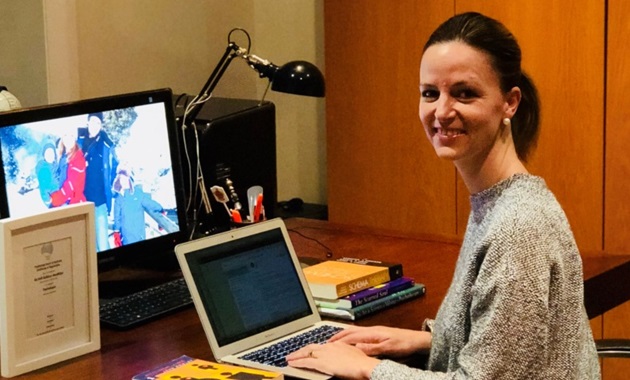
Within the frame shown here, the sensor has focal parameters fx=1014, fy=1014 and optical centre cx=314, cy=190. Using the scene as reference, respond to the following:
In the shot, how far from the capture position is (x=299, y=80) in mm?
2500

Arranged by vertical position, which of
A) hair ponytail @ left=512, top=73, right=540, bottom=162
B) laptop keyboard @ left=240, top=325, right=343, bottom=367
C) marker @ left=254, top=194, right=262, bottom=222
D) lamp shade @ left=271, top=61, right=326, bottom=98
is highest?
lamp shade @ left=271, top=61, right=326, bottom=98

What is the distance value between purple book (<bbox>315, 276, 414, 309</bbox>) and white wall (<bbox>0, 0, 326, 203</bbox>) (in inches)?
70.4

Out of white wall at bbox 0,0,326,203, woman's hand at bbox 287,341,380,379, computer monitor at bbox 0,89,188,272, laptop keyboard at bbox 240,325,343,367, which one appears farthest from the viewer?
white wall at bbox 0,0,326,203

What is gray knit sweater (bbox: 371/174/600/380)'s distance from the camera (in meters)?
1.53

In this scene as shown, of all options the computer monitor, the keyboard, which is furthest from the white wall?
the keyboard

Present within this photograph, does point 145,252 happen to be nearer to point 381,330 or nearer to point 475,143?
point 381,330

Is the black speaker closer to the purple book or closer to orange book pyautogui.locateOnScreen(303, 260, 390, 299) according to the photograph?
orange book pyautogui.locateOnScreen(303, 260, 390, 299)

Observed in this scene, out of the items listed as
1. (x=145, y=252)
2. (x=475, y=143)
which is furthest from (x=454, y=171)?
(x=475, y=143)

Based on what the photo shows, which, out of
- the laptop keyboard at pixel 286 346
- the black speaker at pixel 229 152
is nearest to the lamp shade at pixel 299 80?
the black speaker at pixel 229 152

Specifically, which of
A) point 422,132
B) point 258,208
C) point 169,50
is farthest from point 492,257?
point 169,50

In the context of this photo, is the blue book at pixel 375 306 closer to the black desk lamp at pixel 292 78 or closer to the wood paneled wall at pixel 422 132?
the black desk lamp at pixel 292 78

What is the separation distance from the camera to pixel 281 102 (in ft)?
14.2

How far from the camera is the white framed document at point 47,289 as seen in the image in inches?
67.8

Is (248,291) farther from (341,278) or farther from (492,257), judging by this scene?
(492,257)
